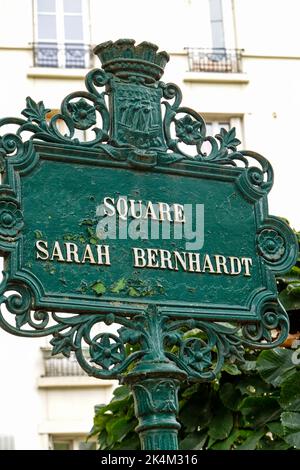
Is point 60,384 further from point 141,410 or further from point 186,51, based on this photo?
point 141,410

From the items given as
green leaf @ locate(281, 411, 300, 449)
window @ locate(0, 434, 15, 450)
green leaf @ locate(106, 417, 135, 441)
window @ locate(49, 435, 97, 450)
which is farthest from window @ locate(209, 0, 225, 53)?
green leaf @ locate(281, 411, 300, 449)

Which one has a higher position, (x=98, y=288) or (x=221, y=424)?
(x=221, y=424)

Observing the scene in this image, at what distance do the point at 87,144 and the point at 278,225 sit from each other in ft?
3.77

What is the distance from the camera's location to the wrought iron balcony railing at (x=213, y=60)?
23750mm

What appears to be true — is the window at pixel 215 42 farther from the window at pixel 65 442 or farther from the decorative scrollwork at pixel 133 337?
the decorative scrollwork at pixel 133 337

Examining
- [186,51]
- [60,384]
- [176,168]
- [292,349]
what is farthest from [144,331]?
[186,51]

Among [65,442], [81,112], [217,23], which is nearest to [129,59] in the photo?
[81,112]

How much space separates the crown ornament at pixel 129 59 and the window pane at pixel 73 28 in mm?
15437

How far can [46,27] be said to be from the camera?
2328 centimetres

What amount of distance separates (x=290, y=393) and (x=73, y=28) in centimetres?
1374

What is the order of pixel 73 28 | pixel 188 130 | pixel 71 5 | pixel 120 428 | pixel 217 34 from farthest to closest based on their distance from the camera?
pixel 217 34
pixel 71 5
pixel 73 28
pixel 120 428
pixel 188 130

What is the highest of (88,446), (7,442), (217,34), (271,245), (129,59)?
(217,34)

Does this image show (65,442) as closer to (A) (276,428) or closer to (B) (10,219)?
(A) (276,428)


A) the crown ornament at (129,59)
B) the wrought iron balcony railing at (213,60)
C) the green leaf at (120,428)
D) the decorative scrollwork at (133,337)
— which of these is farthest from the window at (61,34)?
the decorative scrollwork at (133,337)
